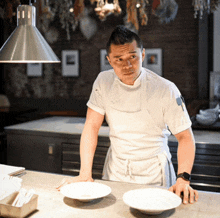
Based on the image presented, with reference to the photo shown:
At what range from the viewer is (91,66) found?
18.1 ft

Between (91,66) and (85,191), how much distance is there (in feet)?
14.2

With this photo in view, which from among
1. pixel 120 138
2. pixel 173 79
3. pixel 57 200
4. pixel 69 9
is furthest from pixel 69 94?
pixel 57 200

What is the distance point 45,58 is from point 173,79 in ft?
12.7

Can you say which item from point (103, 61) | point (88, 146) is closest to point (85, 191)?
point (88, 146)

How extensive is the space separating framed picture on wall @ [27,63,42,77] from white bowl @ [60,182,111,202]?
4.69 m

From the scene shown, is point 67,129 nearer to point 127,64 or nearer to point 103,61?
point 127,64

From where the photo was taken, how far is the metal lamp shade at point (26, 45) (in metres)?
1.49

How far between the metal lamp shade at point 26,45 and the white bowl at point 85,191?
2.17 feet

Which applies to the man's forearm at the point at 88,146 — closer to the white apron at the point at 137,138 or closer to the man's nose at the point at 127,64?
the white apron at the point at 137,138

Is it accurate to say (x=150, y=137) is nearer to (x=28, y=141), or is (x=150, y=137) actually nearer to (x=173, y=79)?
(x=28, y=141)

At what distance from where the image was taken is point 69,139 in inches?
120

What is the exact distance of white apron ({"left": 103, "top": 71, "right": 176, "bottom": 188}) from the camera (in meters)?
1.84

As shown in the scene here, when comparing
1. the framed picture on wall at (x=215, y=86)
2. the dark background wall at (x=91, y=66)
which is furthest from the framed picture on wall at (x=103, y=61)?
the framed picture on wall at (x=215, y=86)

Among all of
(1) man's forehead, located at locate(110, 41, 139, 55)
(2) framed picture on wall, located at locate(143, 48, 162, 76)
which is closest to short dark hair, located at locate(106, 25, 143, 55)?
(1) man's forehead, located at locate(110, 41, 139, 55)
